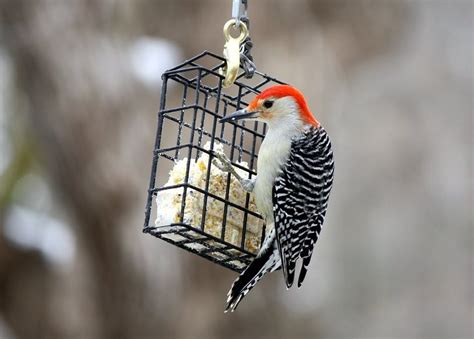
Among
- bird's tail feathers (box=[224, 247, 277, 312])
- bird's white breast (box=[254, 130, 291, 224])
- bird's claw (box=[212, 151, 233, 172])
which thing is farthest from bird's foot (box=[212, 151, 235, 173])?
bird's tail feathers (box=[224, 247, 277, 312])

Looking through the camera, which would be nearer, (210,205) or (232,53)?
(232,53)

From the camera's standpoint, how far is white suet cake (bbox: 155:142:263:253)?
601 centimetres

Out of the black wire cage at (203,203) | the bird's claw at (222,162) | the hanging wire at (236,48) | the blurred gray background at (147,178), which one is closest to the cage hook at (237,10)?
the hanging wire at (236,48)

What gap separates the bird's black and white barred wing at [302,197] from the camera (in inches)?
238

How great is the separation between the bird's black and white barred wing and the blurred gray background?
4.24 meters

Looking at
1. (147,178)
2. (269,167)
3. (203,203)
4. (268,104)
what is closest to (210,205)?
(203,203)

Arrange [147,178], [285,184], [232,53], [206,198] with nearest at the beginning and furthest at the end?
[232,53], [206,198], [285,184], [147,178]

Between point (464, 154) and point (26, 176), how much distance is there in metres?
5.19

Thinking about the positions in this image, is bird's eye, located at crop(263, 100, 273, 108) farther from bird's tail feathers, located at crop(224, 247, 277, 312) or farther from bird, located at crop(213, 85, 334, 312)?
bird's tail feathers, located at crop(224, 247, 277, 312)

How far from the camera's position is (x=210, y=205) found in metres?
6.16

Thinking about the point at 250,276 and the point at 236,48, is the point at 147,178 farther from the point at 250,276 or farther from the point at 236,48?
the point at 236,48

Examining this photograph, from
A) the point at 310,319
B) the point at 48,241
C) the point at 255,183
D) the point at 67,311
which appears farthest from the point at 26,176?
the point at 255,183

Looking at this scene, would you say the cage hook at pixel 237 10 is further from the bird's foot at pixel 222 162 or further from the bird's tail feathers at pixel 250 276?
the bird's tail feathers at pixel 250 276

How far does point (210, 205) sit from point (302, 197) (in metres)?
0.52
